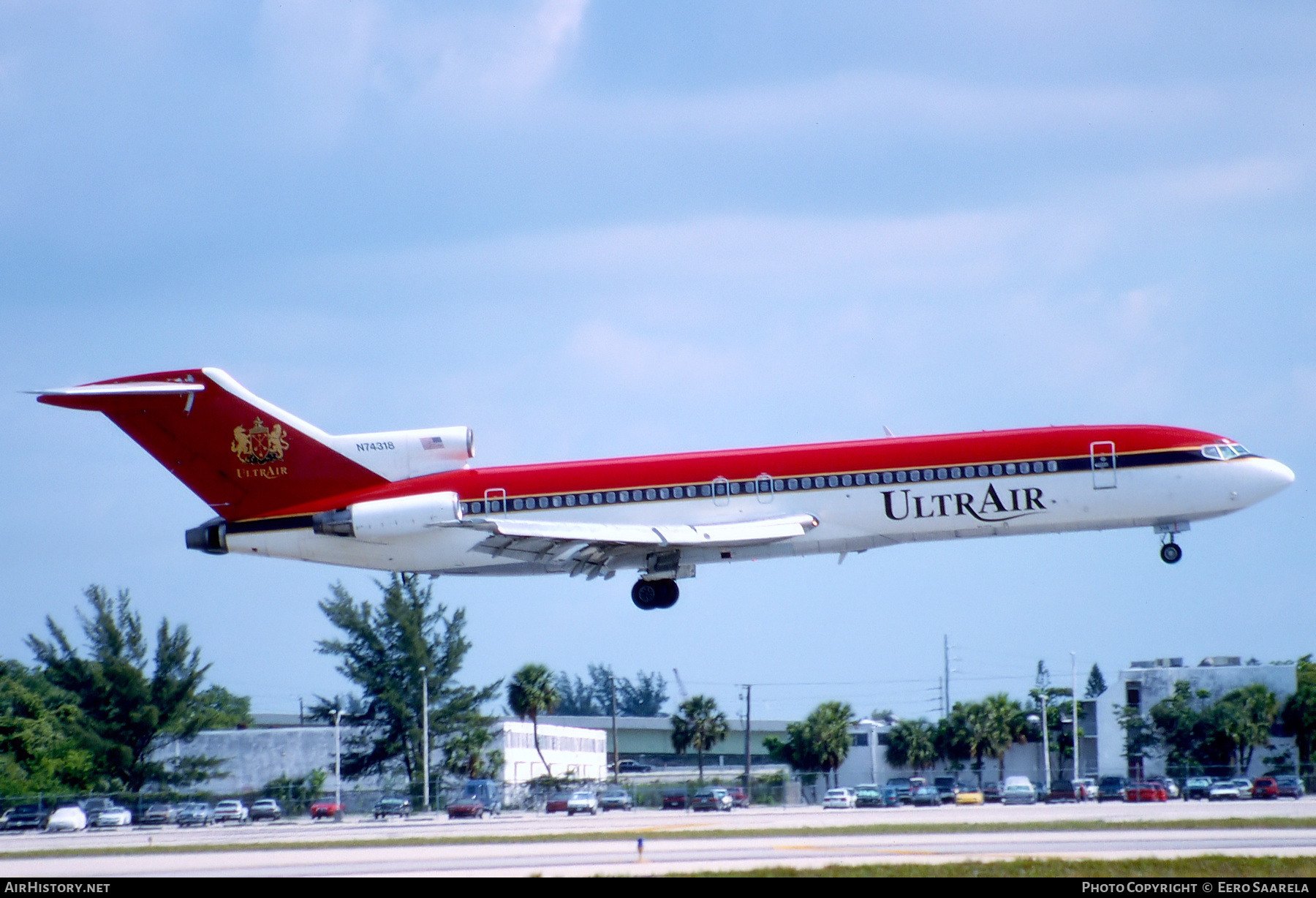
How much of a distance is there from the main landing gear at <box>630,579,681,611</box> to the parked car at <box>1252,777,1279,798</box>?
24.1 metres

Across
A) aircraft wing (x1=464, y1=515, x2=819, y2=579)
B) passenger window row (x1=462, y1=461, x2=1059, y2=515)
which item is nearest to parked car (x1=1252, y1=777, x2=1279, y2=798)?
passenger window row (x1=462, y1=461, x2=1059, y2=515)

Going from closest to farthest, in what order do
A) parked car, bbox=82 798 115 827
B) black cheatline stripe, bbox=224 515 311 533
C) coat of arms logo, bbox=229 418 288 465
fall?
black cheatline stripe, bbox=224 515 311 533 < coat of arms logo, bbox=229 418 288 465 < parked car, bbox=82 798 115 827

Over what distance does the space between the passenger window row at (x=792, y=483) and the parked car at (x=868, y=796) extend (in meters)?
17.5

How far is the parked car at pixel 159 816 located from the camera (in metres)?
47.8

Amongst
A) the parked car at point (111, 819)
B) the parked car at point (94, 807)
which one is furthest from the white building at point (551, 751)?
the parked car at point (111, 819)

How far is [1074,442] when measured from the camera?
3519cm

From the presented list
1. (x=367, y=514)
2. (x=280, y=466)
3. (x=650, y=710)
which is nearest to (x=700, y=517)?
(x=367, y=514)

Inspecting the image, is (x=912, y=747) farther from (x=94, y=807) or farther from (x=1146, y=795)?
(x=94, y=807)

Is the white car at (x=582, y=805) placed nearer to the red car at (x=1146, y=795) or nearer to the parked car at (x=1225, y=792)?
the red car at (x=1146, y=795)

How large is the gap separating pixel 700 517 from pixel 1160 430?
1167cm

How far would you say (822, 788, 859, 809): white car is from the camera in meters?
48.2

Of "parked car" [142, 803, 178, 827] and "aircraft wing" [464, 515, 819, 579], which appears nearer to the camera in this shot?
"aircraft wing" [464, 515, 819, 579]

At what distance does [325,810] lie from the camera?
160ft

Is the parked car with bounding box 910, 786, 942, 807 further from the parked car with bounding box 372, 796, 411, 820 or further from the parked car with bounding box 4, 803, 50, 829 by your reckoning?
the parked car with bounding box 4, 803, 50, 829
